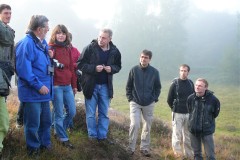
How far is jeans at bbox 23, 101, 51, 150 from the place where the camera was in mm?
5223

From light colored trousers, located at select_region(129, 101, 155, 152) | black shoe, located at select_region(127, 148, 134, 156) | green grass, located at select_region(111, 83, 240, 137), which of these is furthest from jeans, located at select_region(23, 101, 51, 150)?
green grass, located at select_region(111, 83, 240, 137)

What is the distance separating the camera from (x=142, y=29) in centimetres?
6594

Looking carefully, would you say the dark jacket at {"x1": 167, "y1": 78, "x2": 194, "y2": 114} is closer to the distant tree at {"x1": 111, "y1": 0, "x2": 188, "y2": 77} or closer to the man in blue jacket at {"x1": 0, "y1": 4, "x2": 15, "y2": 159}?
the man in blue jacket at {"x1": 0, "y1": 4, "x2": 15, "y2": 159}

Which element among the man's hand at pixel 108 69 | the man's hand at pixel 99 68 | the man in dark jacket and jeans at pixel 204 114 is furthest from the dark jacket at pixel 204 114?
the man's hand at pixel 99 68

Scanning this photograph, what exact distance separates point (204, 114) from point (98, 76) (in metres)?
2.35

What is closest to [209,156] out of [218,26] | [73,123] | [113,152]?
[113,152]

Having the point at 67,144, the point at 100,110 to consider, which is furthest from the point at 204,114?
the point at 67,144

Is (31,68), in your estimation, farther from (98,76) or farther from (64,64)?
(98,76)

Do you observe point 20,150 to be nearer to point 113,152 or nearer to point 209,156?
point 113,152

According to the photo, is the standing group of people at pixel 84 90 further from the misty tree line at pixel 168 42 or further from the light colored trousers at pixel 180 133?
the misty tree line at pixel 168 42

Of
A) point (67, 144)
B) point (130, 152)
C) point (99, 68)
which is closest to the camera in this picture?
point (67, 144)

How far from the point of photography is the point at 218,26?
3214 inches

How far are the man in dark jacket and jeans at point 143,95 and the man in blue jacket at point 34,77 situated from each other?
2.62 metres

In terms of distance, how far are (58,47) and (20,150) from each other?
2.01 m
